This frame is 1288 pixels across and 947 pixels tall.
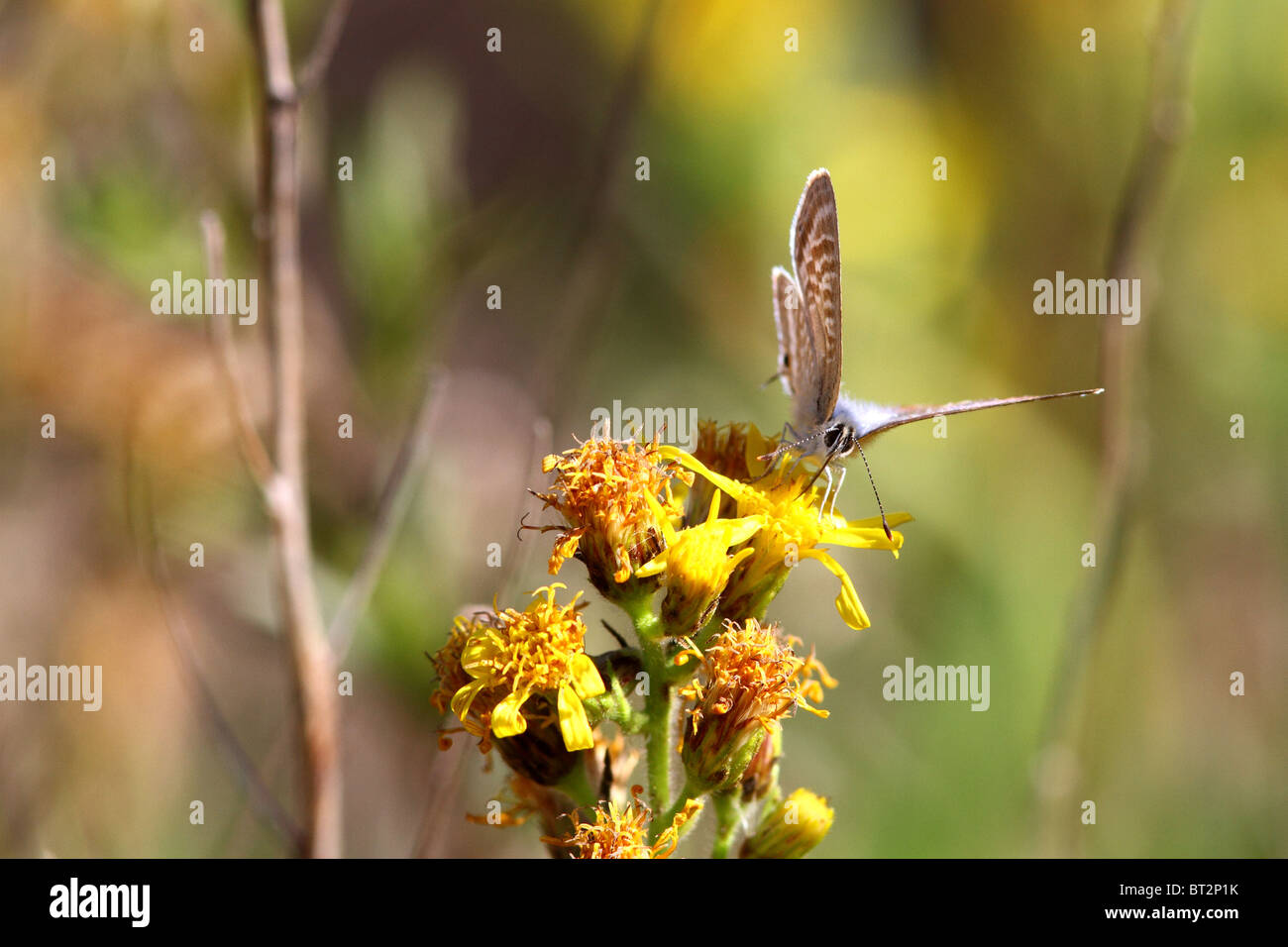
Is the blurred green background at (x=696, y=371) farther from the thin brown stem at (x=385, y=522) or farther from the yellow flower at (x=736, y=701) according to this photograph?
the yellow flower at (x=736, y=701)

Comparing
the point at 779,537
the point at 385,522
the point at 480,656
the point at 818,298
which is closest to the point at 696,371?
the point at 385,522

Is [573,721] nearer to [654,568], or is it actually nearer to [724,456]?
[654,568]

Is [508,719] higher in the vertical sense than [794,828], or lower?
higher

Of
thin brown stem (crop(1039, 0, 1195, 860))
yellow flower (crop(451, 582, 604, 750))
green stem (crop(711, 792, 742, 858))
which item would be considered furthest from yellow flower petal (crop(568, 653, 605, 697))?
thin brown stem (crop(1039, 0, 1195, 860))

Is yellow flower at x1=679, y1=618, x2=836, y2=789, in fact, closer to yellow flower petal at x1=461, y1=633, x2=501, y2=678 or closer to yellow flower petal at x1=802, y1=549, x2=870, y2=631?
yellow flower petal at x1=802, y1=549, x2=870, y2=631

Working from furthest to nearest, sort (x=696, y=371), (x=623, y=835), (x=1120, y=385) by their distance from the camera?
(x=696, y=371)
(x=1120, y=385)
(x=623, y=835)

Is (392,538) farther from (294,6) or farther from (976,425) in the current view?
(976,425)
